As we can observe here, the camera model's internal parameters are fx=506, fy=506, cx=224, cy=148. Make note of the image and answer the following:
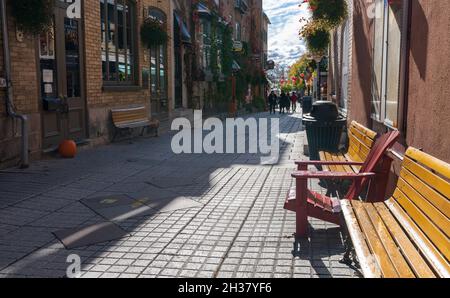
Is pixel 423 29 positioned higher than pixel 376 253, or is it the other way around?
pixel 423 29

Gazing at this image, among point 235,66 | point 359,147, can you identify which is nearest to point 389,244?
point 359,147

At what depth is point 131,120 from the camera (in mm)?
14141

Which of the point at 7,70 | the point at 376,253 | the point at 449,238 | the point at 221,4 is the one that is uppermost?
the point at 221,4

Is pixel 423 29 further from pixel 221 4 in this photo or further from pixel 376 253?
pixel 221 4

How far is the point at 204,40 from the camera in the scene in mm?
23906

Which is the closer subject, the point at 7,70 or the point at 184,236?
the point at 184,236

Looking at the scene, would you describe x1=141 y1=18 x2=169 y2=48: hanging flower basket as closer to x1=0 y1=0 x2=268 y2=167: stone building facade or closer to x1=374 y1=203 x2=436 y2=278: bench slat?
x1=0 y1=0 x2=268 y2=167: stone building facade

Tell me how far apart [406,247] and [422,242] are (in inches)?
4.1

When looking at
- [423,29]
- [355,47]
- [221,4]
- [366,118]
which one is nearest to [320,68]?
[221,4]

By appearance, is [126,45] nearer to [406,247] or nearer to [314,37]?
[314,37]

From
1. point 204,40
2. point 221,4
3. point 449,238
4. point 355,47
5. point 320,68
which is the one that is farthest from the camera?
point 221,4

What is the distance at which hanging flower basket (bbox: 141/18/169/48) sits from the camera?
14.9 m
